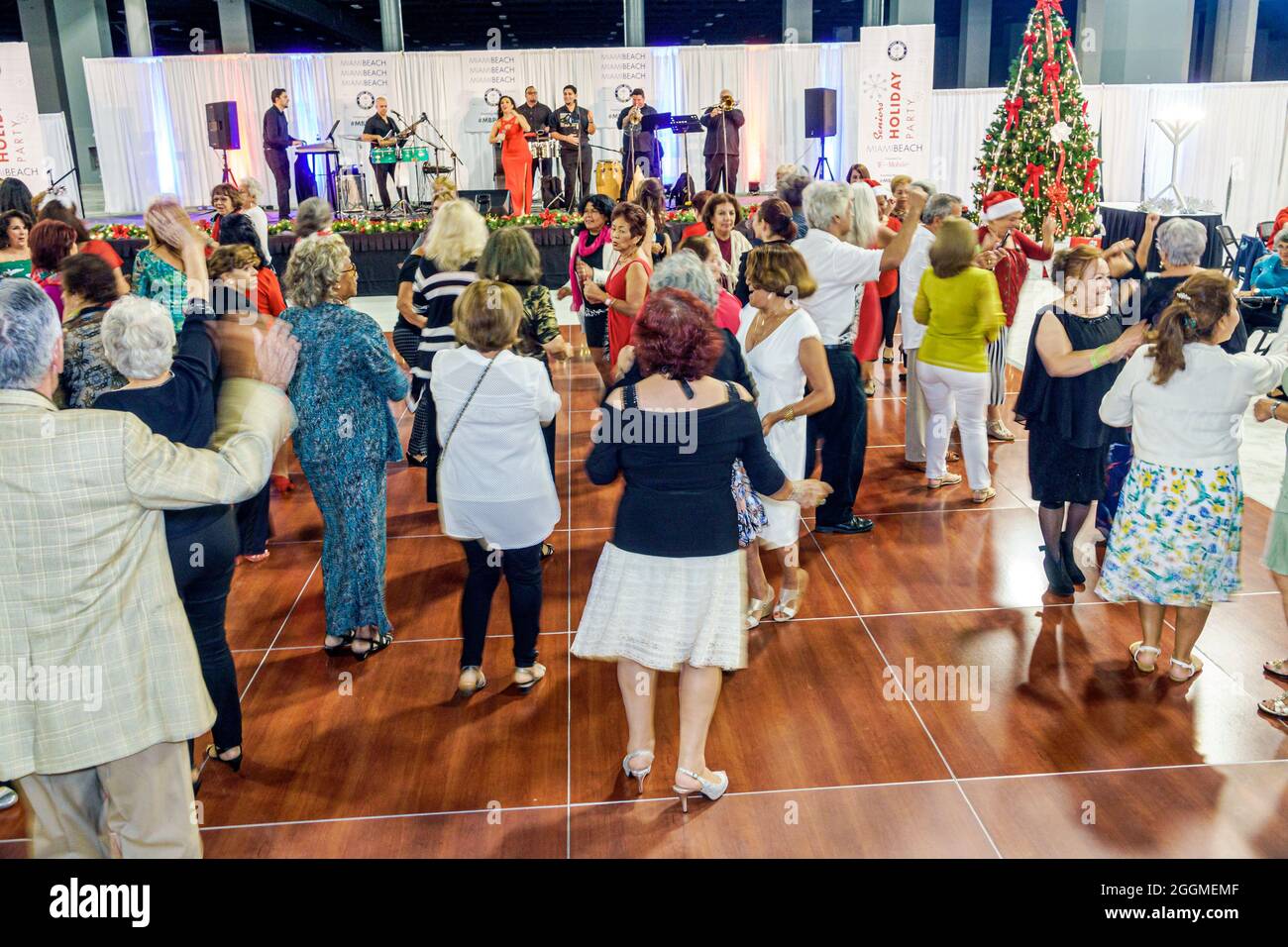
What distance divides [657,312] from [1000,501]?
3092 millimetres

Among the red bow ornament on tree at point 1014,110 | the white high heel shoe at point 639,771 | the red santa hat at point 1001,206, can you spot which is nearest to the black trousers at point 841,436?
the red santa hat at point 1001,206

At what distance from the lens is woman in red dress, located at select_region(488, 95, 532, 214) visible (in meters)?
12.6

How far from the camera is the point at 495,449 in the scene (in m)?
3.21

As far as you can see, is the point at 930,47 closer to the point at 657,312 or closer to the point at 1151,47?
the point at 1151,47

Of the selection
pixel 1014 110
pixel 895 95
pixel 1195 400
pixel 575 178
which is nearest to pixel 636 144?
pixel 575 178

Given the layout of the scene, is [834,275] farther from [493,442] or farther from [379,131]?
[379,131]

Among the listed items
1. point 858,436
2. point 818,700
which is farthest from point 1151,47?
point 818,700

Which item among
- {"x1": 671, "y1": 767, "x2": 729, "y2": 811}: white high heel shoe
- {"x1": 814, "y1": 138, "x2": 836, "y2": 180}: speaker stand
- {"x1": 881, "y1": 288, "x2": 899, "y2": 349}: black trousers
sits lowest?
{"x1": 671, "y1": 767, "x2": 729, "y2": 811}: white high heel shoe

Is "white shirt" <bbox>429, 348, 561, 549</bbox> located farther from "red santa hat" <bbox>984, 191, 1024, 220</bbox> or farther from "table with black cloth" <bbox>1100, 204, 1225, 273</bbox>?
"table with black cloth" <bbox>1100, 204, 1225, 273</bbox>

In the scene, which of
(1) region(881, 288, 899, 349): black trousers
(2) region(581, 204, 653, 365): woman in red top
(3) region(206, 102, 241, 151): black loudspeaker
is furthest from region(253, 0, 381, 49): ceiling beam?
(2) region(581, 204, 653, 365): woman in red top

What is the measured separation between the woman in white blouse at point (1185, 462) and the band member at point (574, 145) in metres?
10.3

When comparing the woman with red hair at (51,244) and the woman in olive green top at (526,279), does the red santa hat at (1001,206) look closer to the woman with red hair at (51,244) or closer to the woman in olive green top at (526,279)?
the woman in olive green top at (526,279)

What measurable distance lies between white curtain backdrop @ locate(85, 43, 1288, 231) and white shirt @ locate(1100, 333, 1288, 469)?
43.9 feet

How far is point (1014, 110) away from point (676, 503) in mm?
8588
